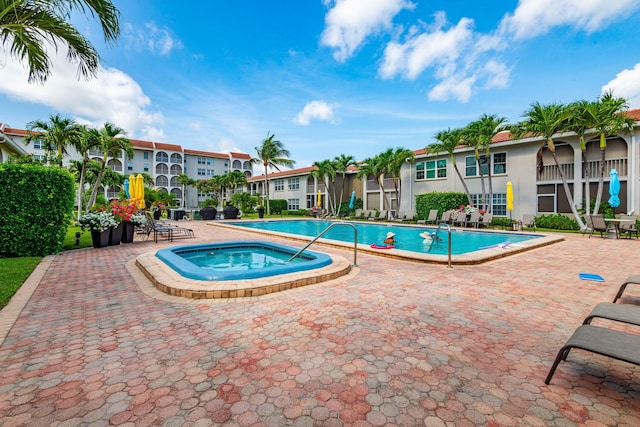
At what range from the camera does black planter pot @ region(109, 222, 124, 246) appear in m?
10.7

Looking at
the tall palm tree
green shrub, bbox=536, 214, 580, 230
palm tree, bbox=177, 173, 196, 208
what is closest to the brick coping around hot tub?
the tall palm tree

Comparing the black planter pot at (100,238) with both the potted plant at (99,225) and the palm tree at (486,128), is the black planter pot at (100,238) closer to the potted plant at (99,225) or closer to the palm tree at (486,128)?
the potted plant at (99,225)

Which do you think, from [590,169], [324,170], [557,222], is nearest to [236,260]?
[557,222]

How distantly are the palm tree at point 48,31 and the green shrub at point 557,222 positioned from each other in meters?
21.7

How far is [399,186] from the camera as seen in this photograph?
26125 millimetres

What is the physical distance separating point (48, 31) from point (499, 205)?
76.8 feet

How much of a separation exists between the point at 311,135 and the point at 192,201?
43411mm

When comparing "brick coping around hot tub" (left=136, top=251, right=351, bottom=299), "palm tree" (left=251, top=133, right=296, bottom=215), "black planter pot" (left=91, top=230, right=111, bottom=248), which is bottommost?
"brick coping around hot tub" (left=136, top=251, right=351, bottom=299)

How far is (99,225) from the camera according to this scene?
1005 centimetres

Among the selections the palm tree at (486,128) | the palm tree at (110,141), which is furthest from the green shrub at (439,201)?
the palm tree at (110,141)

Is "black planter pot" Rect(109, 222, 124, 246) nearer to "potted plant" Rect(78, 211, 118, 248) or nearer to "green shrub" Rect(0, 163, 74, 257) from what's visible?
"potted plant" Rect(78, 211, 118, 248)

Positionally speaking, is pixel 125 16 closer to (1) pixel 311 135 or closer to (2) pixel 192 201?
(1) pixel 311 135

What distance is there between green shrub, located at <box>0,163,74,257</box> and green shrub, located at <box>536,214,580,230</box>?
23.2m

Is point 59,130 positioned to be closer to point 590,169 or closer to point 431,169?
point 431,169
